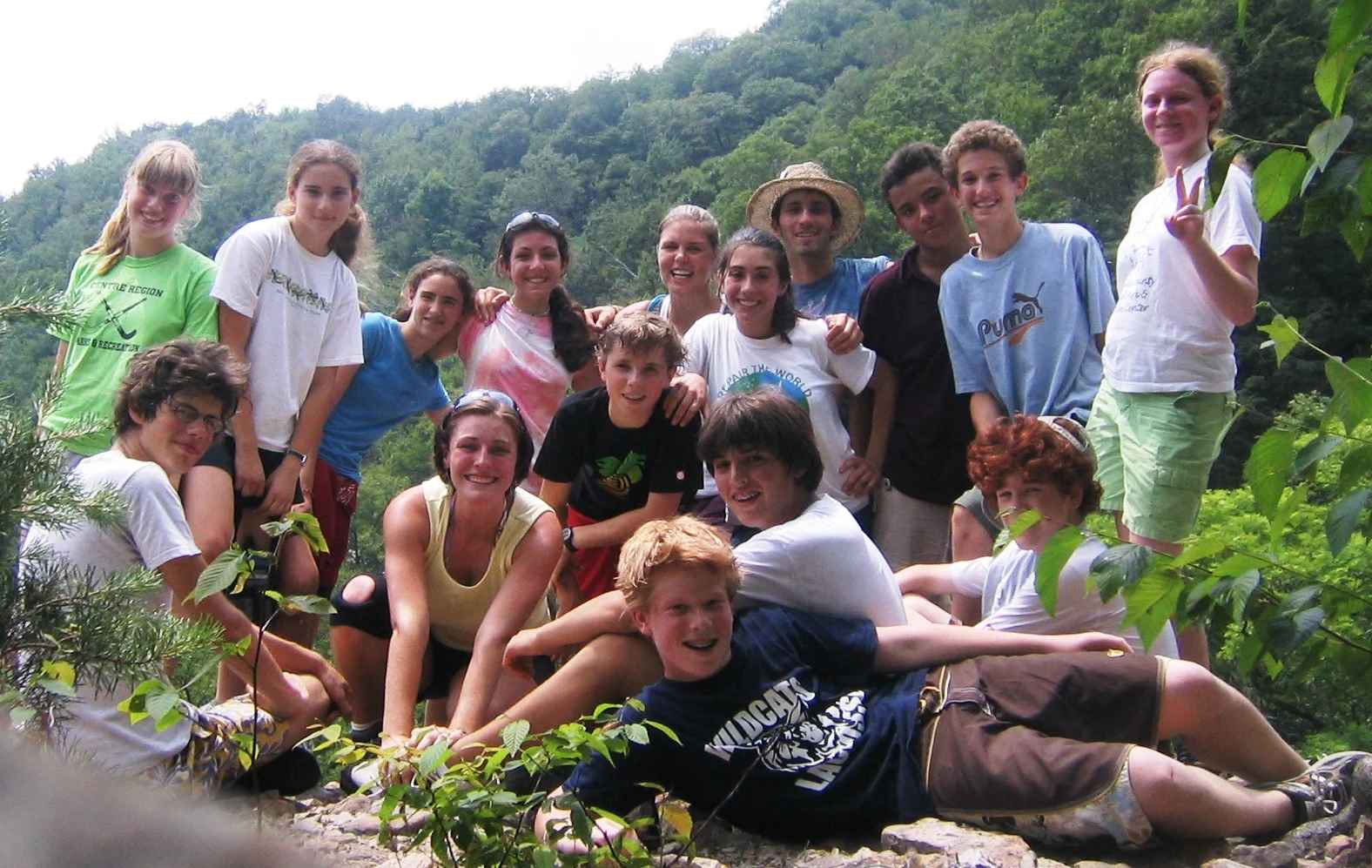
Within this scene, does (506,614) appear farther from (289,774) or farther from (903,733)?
(903,733)

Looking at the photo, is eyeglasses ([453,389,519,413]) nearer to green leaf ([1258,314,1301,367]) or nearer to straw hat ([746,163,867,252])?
straw hat ([746,163,867,252])

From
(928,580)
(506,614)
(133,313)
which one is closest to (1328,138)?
(928,580)

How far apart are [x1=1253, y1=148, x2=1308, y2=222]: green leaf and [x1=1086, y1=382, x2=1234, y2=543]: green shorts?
95.5 inches

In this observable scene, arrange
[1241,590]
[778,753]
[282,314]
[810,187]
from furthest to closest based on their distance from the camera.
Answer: [810,187] → [282,314] → [778,753] → [1241,590]

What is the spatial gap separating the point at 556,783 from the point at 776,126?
200 feet

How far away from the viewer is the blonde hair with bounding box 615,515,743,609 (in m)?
3.49

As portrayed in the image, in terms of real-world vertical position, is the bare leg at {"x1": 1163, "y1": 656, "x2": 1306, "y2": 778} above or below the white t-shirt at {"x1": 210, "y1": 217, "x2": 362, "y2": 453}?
below

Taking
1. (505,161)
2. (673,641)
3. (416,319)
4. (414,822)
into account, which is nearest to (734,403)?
(673,641)

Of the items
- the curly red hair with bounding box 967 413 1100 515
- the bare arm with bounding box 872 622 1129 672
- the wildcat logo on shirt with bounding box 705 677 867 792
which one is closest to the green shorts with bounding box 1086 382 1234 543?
the curly red hair with bounding box 967 413 1100 515

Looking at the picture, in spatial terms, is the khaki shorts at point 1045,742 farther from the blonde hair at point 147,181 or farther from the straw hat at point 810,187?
Answer: the blonde hair at point 147,181

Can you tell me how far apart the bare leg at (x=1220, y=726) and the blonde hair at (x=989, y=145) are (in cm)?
236

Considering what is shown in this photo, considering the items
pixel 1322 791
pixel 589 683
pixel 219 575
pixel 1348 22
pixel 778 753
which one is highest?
pixel 1348 22

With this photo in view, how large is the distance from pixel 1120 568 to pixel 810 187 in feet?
12.6

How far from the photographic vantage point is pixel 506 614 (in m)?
4.40
